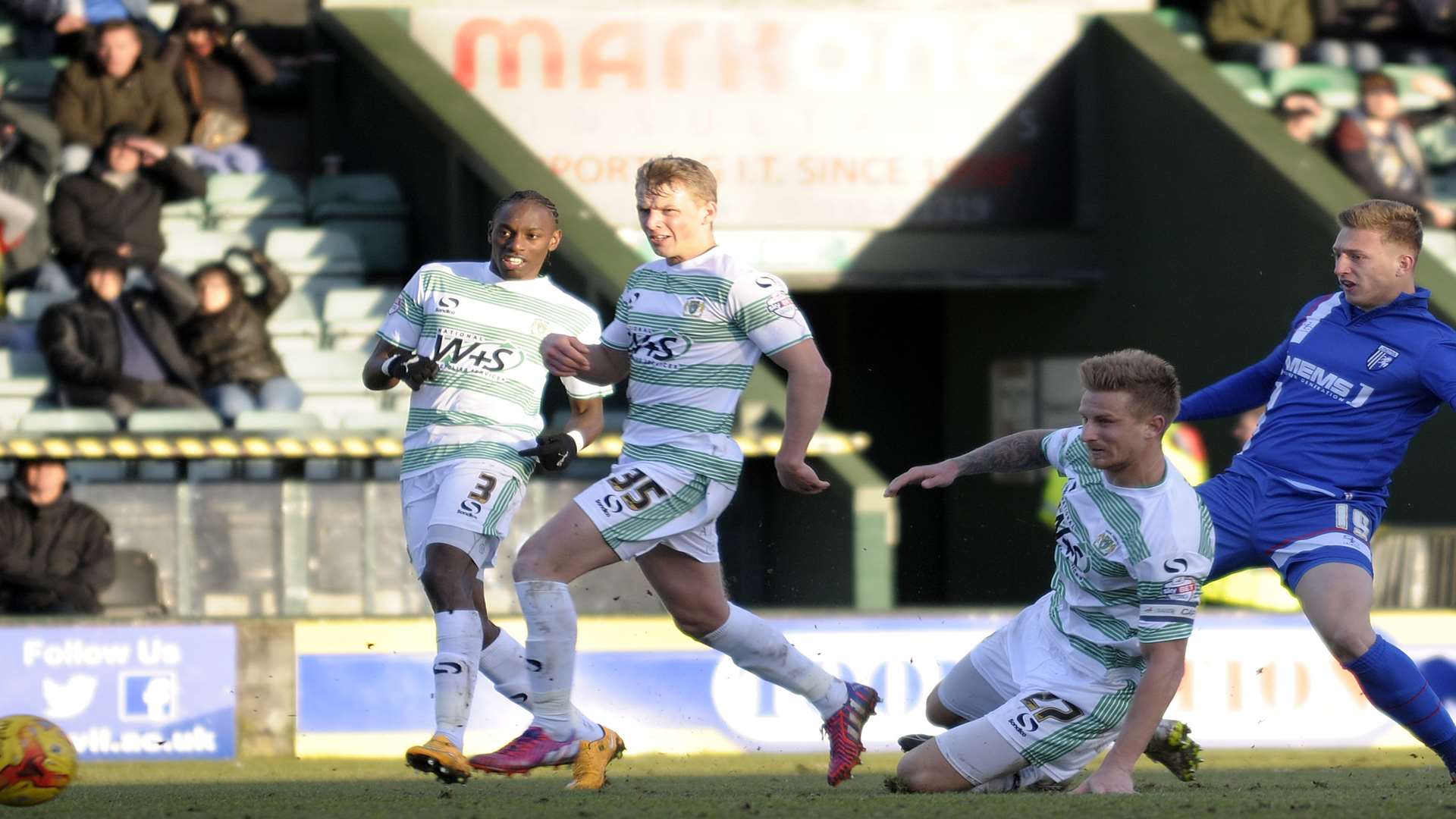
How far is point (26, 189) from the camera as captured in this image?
13.3m

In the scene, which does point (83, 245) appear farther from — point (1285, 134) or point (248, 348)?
point (1285, 134)

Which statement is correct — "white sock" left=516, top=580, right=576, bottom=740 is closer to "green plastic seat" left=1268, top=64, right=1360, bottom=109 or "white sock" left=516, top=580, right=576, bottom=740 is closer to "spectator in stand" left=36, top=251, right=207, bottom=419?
"spectator in stand" left=36, top=251, right=207, bottom=419

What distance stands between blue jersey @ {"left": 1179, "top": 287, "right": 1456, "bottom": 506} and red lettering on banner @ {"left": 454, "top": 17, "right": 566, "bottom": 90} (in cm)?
833

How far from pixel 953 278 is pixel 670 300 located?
821 cm

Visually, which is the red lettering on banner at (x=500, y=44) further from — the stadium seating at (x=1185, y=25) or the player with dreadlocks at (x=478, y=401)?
the player with dreadlocks at (x=478, y=401)

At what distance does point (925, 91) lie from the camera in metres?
14.9

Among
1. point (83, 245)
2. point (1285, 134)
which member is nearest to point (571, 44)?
point (83, 245)

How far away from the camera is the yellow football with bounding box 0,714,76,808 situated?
19.6 ft

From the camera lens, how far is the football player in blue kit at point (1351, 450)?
662 cm

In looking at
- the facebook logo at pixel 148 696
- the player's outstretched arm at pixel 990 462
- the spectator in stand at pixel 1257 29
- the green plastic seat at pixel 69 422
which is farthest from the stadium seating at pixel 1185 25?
the player's outstretched arm at pixel 990 462

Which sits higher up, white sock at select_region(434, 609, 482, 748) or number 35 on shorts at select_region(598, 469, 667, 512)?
number 35 on shorts at select_region(598, 469, 667, 512)

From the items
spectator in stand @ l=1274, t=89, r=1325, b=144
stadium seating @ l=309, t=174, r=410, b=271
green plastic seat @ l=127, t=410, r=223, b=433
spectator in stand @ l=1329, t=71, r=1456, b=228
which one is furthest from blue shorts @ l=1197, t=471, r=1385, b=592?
Answer: stadium seating @ l=309, t=174, r=410, b=271

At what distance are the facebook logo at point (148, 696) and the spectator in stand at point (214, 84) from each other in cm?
479

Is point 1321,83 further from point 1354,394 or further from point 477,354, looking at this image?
point 477,354
